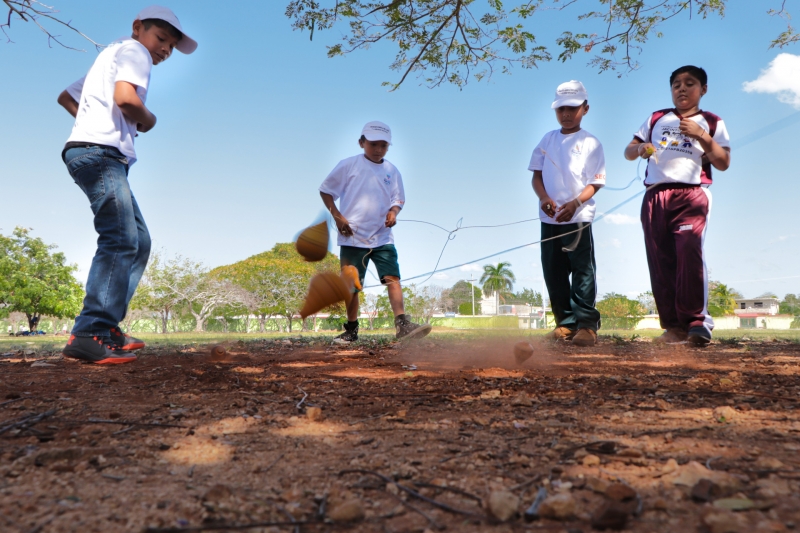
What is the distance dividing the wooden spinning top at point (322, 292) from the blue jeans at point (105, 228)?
1.25 meters

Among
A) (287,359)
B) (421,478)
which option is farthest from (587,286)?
(421,478)

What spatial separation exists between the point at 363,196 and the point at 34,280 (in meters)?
32.7

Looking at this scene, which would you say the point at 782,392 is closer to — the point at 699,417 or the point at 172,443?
the point at 699,417

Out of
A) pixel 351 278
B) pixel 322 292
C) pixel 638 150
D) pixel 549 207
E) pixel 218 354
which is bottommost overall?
pixel 218 354

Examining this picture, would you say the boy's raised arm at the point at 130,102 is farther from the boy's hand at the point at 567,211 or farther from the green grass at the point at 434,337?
the boy's hand at the point at 567,211

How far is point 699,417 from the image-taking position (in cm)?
220

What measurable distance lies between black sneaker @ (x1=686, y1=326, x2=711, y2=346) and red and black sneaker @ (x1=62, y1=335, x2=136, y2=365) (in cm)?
440

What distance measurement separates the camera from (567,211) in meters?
5.43

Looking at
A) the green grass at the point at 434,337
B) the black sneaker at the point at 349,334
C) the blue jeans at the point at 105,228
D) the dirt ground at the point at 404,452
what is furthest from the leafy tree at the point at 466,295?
the blue jeans at the point at 105,228

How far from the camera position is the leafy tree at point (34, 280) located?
31.8 metres

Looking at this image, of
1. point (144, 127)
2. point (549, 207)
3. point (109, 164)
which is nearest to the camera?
point (109, 164)

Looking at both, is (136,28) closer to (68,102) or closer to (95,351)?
(68,102)

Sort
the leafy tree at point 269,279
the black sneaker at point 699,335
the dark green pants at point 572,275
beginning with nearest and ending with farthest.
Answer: the black sneaker at point 699,335 < the dark green pants at point 572,275 < the leafy tree at point 269,279

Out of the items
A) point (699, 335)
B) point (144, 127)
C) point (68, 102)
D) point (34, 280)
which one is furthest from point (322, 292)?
point (34, 280)
